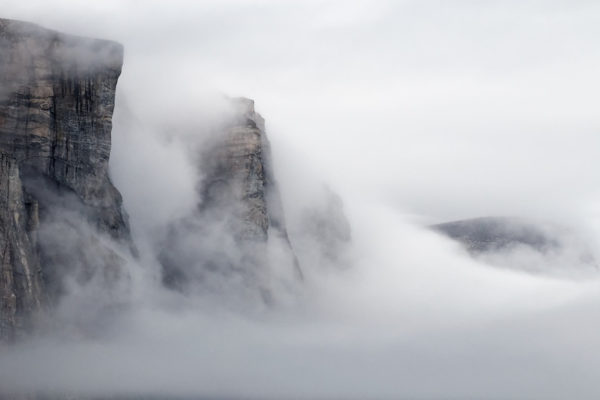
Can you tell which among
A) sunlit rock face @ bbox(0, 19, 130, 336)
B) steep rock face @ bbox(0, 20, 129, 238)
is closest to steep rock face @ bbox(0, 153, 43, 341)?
sunlit rock face @ bbox(0, 19, 130, 336)

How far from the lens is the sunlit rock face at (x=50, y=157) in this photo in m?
162

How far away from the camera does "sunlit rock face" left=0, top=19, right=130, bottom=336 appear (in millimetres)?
161875

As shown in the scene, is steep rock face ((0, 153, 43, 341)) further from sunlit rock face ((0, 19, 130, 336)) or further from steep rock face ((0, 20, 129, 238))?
steep rock face ((0, 20, 129, 238))

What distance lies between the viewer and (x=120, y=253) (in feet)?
617

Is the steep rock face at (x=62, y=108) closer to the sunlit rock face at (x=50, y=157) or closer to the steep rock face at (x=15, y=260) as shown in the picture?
the sunlit rock face at (x=50, y=157)

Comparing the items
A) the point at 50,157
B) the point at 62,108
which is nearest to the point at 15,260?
the point at 50,157

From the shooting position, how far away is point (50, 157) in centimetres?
17600

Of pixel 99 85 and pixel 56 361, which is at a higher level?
pixel 99 85

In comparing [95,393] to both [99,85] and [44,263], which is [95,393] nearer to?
[44,263]

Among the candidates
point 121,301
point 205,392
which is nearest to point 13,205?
point 121,301

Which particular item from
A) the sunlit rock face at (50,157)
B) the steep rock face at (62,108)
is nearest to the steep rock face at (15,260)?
the sunlit rock face at (50,157)

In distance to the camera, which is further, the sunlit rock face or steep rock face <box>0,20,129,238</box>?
steep rock face <box>0,20,129,238</box>

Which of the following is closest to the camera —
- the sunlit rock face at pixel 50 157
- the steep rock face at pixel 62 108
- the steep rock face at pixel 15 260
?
the steep rock face at pixel 15 260

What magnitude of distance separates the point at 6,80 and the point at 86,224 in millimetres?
22140
